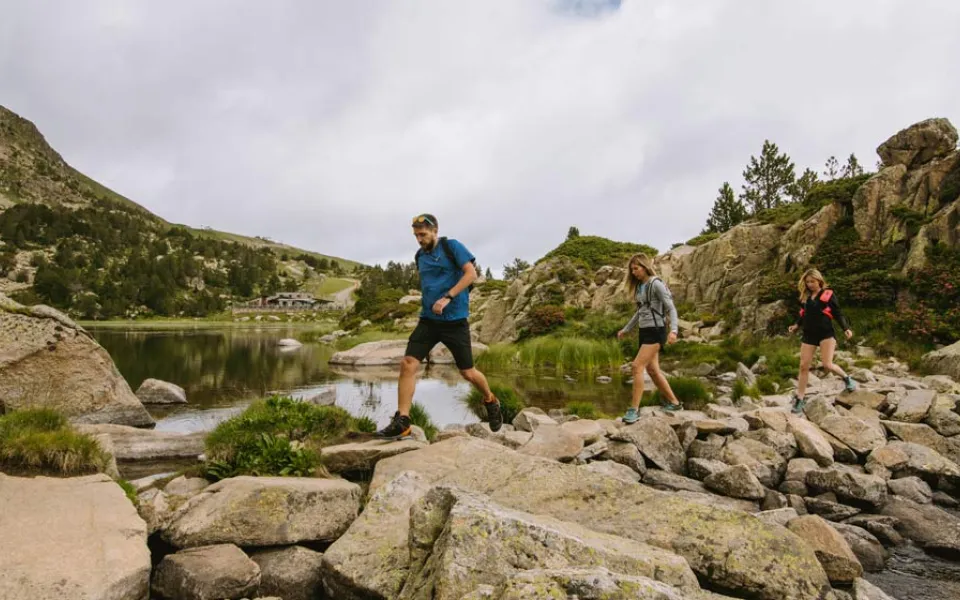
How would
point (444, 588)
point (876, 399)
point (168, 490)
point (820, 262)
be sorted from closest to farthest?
point (444, 588)
point (168, 490)
point (876, 399)
point (820, 262)

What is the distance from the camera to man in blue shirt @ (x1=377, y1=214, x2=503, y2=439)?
6.88 metres

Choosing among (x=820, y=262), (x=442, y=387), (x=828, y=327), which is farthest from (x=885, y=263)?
(x=442, y=387)

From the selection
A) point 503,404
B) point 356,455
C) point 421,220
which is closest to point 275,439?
point 356,455

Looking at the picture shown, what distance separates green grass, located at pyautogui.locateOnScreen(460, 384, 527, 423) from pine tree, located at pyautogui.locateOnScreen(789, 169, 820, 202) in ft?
192

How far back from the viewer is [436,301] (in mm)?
7004

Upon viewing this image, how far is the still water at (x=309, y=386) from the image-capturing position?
12.4 metres

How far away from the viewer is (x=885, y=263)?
80.0ft

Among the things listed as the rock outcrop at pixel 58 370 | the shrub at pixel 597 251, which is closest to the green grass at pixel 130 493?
the rock outcrop at pixel 58 370

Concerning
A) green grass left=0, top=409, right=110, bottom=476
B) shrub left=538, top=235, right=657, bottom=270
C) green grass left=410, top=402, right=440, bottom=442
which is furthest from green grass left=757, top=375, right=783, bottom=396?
shrub left=538, top=235, right=657, bottom=270

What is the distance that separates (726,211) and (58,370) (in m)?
59.2

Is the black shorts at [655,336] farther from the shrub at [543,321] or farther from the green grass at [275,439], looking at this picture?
the shrub at [543,321]

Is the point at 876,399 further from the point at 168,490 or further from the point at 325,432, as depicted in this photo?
the point at 168,490

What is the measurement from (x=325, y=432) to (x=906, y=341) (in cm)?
2140

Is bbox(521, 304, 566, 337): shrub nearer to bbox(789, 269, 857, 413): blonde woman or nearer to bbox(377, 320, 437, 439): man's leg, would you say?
bbox(789, 269, 857, 413): blonde woman
